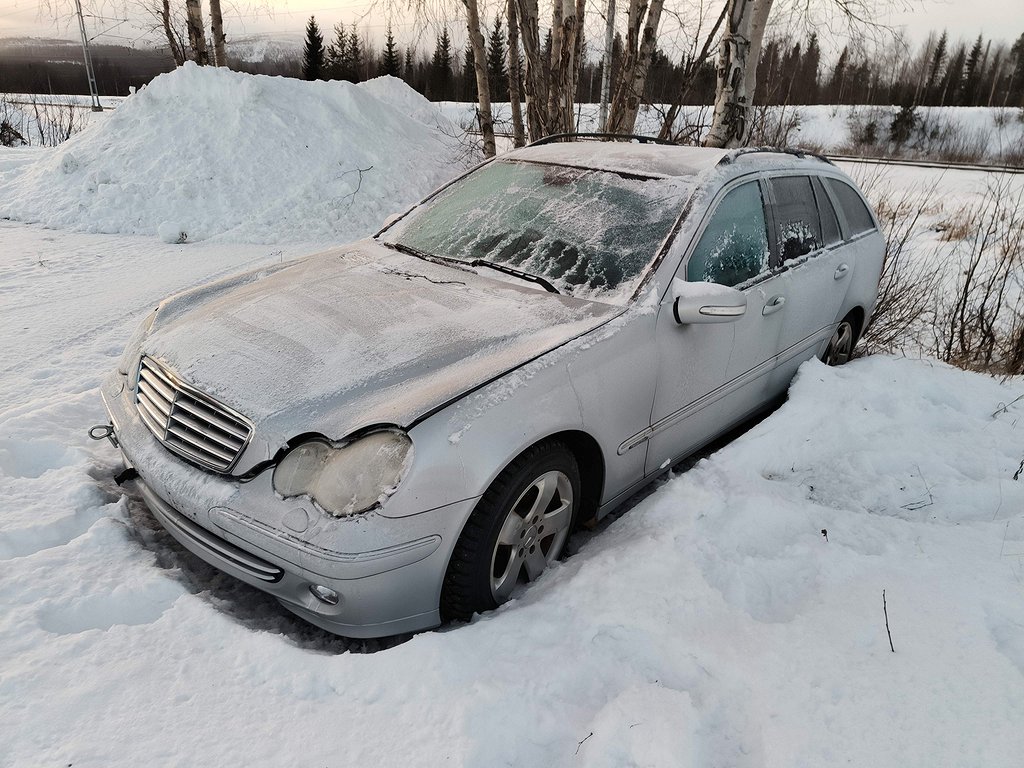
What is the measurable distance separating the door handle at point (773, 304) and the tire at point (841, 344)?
38.9 inches

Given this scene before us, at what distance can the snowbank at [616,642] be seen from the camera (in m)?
1.75

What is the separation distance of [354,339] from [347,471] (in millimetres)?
652

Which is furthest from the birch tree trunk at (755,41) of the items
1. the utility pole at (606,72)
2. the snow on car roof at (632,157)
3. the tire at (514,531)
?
the utility pole at (606,72)

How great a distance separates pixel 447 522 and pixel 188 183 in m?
8.39

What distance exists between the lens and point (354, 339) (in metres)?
2.55

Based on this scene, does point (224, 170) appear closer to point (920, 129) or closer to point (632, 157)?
point (632, 157)

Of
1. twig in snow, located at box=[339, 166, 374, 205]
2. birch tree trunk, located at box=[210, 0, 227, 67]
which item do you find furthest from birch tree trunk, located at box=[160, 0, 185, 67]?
twig in snow, located at box=[339, 166, 374, 205]

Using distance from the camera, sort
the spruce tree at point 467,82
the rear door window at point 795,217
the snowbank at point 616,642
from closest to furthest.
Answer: the snowbank at point 616,642 < the rear door window at point 795,217 < the spruce tree at point 467,82

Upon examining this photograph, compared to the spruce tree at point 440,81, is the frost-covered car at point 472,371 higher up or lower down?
lower down

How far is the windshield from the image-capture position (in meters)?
2.95

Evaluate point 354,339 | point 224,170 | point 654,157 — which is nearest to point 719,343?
point 654,157

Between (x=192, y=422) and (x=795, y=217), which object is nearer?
(x=192, y=422)

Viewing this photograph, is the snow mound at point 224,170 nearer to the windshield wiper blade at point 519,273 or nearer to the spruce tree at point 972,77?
the windshield wiper blade at point 519,273

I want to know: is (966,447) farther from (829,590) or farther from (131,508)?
(131,508)
